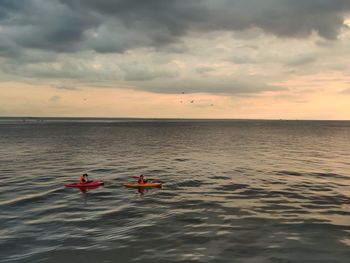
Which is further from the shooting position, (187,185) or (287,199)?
(187,185)

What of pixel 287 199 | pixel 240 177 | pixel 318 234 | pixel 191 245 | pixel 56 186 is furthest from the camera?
pixel 240 177

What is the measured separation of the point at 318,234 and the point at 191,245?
8.08 m

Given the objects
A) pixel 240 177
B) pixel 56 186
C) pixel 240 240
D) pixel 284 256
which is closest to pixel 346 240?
pixel 284 256

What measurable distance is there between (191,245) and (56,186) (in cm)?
2160

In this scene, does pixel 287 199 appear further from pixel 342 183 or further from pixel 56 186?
pixel 56 186

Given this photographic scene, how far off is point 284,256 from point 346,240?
4.83 meters

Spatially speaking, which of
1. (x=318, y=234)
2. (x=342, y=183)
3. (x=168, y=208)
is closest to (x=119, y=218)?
(x=168, y=208)

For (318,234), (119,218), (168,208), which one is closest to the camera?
(318,234)

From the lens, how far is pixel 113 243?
1930cm

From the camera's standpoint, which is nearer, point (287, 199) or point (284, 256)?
point (284, 256)

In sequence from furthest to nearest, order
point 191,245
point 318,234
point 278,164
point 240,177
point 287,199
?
point 278,164 < point 240,177 < point 287,199 < point 318,234 < point 191,245

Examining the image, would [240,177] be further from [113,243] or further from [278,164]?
[113,243]

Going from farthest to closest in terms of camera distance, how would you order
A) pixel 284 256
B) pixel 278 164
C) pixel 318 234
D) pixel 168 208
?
1. pixel 278 164
2. pixel 168 208
3. pixel 318 234
4. pixel 284 256

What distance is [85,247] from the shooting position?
1872 centimetres
